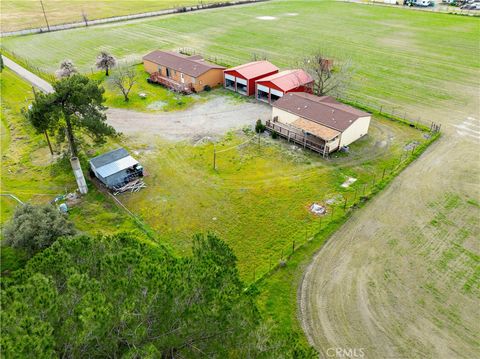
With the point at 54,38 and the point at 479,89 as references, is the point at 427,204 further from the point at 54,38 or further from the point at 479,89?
the point at 54,38

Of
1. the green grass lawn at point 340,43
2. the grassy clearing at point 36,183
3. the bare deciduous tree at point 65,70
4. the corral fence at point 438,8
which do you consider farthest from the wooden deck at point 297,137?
the corral fence at point 438,8

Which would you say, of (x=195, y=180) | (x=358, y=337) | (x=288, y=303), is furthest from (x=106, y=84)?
(x=358, y=337)

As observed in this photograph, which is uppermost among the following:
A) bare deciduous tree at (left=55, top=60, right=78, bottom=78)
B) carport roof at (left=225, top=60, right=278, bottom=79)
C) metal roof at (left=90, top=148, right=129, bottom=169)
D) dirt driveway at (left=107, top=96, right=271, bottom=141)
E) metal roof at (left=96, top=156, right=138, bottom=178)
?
carport roof at (left=225, top=60, right=278, bottom=79)

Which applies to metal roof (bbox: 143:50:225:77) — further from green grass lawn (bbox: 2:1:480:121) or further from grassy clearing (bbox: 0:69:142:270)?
grassy clearing (bbox: 0:69:142:270)

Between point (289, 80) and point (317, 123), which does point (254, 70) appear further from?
point (317, 123)

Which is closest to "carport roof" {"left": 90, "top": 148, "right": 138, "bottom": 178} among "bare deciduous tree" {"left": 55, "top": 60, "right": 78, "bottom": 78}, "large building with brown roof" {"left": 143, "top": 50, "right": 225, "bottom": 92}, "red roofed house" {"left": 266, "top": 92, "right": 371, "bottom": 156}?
"red roofed house" {"left": 266, "top": 92, "right": 371, "bottom": 156}

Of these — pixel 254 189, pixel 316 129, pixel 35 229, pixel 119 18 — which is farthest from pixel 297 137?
pixel 119 18
